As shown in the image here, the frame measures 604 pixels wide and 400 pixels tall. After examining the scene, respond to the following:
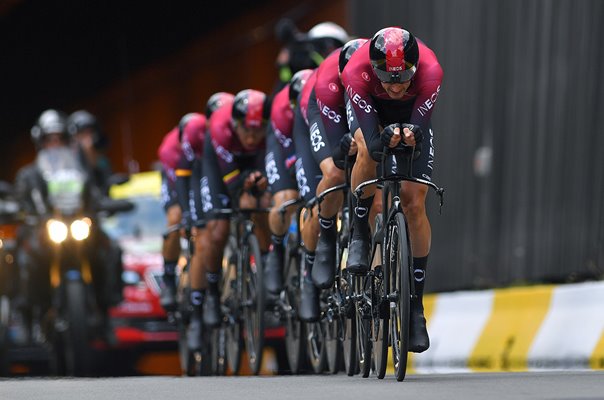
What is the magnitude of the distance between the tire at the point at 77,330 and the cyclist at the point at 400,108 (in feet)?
18.1

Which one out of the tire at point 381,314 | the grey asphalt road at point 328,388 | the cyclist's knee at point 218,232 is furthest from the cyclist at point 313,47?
the grey asphalt road at point 328,388

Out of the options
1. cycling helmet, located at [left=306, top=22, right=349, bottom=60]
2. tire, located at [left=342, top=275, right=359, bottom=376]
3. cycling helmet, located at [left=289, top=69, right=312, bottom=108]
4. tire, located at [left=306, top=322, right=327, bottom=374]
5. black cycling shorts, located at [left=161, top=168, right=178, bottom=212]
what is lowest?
tire, located at [left=306, top=322, right=327, bottom=374]

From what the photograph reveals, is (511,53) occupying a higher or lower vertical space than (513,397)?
higher

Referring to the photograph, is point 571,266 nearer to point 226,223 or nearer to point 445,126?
point 226,223

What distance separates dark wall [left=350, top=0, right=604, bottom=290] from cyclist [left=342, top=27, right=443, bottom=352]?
13.2 feet

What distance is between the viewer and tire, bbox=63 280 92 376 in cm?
1519

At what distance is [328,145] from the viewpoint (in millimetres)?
11398

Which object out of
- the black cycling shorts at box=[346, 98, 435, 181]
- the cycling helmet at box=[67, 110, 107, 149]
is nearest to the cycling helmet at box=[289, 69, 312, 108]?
the black cycling shorts at box=[346, 98, 435, 181]

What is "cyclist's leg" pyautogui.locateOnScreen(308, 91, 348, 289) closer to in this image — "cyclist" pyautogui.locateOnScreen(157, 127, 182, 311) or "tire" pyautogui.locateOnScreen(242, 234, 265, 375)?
"tire" pyautogui.locateOnScreen(242, 234, 265, 375)

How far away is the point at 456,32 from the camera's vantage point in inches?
720

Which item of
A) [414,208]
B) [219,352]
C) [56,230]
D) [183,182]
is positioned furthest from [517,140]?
[414,208]

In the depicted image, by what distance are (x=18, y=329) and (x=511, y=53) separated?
A: 17.4 feet

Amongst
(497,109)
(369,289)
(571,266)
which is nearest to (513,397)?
(369,289)

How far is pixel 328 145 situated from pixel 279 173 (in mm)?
1727
